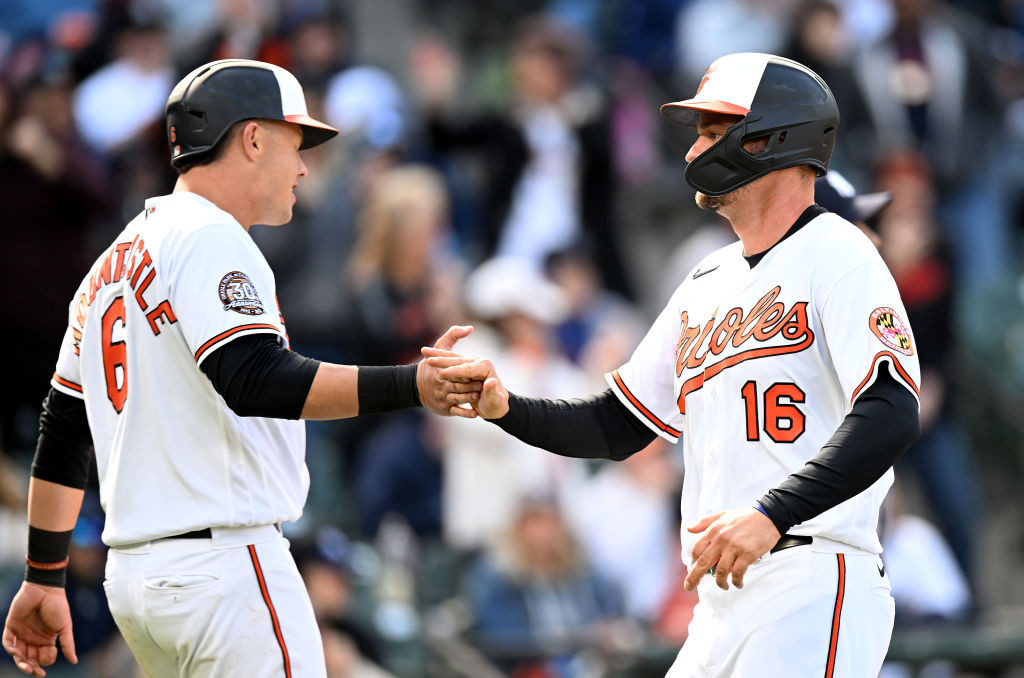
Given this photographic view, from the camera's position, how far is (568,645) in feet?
24.6

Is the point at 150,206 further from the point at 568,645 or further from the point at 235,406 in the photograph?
the point at 568,645

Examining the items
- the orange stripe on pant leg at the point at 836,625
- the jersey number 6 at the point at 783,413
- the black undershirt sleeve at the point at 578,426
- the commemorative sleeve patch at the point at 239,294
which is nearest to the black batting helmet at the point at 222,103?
the commemorative sleeve patch at the point at 239,294

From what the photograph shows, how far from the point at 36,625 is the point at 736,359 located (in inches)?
91.9

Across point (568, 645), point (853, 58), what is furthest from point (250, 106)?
point (853, 58)

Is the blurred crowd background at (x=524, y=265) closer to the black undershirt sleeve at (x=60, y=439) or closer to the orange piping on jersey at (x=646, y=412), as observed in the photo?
the black undershirt sleeve at (x=60, y=439)

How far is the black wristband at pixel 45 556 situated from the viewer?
14.5 feet

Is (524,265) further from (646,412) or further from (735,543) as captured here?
(735,543)

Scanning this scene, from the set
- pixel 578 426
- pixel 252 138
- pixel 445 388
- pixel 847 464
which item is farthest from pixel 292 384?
pixel 847 464

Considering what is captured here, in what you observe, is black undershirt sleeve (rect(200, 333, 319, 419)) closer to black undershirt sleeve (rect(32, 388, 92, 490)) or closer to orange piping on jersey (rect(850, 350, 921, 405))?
black undershirt sleeve (rect(32, 388, 92, 490))

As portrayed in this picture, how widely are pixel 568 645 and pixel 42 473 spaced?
3765 millimetres

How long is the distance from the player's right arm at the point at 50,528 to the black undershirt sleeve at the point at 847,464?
2164mm

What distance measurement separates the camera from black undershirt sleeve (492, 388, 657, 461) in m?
4.55

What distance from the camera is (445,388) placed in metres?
4.12

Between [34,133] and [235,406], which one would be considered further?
[34,133]
